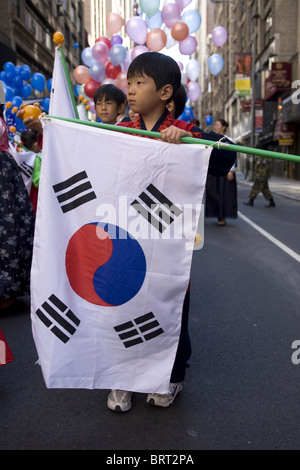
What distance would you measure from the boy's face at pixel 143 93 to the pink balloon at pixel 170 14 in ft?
33.6

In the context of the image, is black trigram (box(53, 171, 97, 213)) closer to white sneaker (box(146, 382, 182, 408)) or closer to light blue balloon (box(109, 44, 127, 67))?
white sneaker (box(146, 382, 182, 408))

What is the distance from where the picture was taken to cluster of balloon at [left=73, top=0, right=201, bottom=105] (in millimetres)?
11242

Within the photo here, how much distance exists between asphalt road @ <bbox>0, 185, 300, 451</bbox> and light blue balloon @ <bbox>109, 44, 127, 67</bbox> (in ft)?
28.8

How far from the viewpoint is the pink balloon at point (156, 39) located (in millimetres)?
11016

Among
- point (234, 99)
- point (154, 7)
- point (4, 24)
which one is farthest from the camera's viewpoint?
point (234, 99)

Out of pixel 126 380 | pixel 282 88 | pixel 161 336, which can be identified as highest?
pixel 282 88

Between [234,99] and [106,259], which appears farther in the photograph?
[234,99]

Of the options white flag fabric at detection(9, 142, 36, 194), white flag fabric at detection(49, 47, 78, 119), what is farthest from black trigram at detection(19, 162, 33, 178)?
white flag fabric at detection(49, 47, 78, 119)

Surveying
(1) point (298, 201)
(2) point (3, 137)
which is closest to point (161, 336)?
(2) point (3, 137)

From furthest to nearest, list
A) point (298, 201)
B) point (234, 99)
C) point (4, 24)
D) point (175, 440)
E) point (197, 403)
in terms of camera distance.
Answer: point (234, 99) → point (4, 24) → point (298, 201) → point (197, 403) → point (175, 440)

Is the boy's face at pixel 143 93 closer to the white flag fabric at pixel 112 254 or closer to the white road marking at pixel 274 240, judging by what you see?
the white flag fabric at pixel 112 254

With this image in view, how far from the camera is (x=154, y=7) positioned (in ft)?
37.1

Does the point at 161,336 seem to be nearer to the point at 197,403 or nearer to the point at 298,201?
the point at 197,403

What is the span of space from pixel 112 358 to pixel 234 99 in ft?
171
